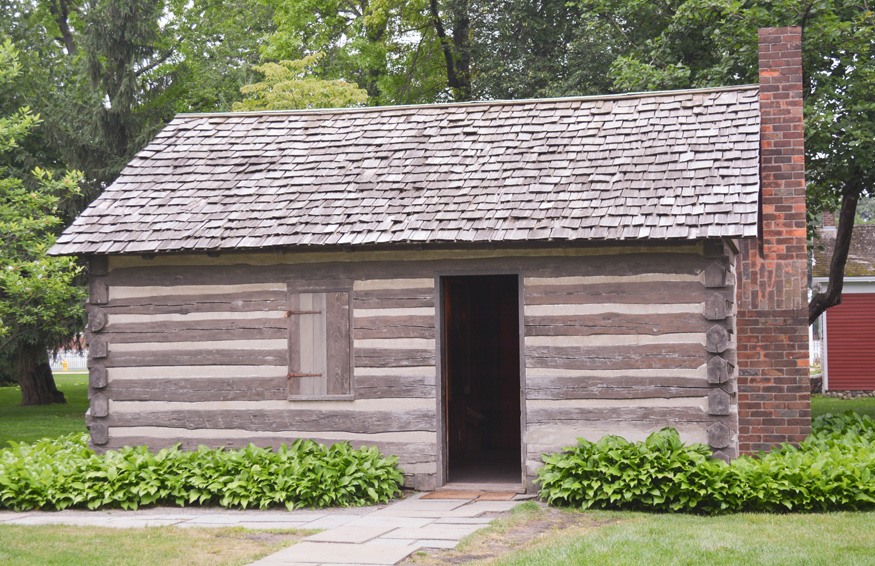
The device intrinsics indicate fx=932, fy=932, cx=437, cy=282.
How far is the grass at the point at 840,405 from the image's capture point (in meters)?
20.0

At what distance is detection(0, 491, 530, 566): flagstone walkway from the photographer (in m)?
7.35

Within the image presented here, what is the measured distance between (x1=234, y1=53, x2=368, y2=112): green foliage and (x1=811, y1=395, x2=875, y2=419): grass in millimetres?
13111

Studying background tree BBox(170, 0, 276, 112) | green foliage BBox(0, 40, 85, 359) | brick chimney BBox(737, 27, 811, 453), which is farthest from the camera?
background tree BBox(170, 0, 276, 112)

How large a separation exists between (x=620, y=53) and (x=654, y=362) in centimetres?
1338

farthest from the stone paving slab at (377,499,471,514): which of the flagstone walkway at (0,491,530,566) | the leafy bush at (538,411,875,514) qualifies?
the leafy bush at (538,411,875,514)

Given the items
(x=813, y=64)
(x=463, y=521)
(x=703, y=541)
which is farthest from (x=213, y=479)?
(x=813, y=64)

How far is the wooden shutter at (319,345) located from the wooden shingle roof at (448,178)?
33.9 inches

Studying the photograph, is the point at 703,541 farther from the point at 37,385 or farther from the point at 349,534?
the point at 37,385

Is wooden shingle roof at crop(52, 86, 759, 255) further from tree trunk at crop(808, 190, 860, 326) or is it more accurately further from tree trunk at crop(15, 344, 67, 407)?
tree trunk at crop(15, 344, 67, 407)

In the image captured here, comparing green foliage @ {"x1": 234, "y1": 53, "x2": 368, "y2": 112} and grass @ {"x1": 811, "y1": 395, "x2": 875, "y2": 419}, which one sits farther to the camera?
green foliage @ {"x1": 234, "y1": 53, "x2": 368, "y2": 112}

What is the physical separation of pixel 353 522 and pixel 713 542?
327 centimetres

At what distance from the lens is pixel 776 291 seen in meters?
11.7

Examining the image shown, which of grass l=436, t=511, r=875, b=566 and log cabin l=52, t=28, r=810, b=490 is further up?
log cabin l=52, t=28, r=810, b=490

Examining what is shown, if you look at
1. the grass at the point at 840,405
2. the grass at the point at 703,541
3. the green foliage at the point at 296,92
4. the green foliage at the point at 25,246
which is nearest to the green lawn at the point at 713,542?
the grass at the point at 703,541
